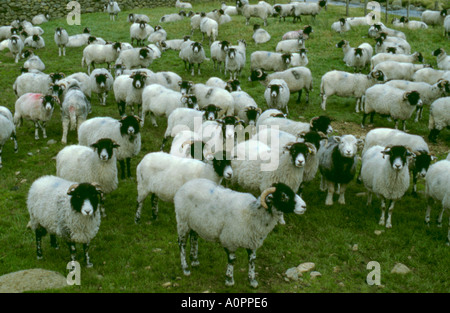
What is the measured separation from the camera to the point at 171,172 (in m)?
8.03

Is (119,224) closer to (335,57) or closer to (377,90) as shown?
(377,90)

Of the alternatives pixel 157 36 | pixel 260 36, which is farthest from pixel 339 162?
pixel 157 36

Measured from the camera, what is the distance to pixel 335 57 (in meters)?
21.3

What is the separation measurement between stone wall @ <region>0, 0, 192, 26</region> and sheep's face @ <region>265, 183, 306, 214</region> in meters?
32.2

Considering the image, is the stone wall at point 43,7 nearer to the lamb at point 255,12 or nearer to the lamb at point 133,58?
the lamb at point 255,12

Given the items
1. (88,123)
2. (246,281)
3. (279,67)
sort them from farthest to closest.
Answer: (279,67) < (88,123) < (246,281)

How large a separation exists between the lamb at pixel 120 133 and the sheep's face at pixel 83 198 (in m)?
3.37

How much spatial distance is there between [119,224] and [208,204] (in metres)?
2.85

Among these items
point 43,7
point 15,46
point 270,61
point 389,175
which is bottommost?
point 389,175

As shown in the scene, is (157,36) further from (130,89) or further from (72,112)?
(72,112)

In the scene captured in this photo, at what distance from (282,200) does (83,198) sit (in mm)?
3208

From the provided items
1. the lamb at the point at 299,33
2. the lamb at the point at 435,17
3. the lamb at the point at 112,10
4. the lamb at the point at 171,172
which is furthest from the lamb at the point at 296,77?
the lamb at the point at 112,10
